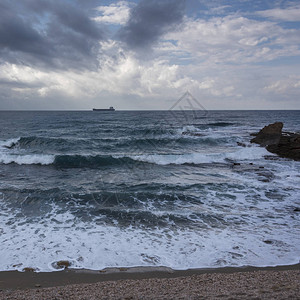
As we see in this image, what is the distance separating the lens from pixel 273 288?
12.8ft

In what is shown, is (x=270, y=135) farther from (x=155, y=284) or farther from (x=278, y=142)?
(x=155, y=284)

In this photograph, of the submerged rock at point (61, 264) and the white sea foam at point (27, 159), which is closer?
the submerged rock at point (61, 264)

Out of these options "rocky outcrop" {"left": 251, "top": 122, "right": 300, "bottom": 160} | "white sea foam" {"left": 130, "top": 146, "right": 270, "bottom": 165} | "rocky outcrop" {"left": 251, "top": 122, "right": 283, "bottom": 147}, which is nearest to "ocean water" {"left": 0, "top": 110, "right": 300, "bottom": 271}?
"white sea foam" {"left": 130, "top": 146, "right": 270, "bottom": 165}

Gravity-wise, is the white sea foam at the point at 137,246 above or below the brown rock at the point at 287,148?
below

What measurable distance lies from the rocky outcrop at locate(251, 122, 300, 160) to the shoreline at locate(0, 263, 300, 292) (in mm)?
15237

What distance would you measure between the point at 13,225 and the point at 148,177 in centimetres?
759

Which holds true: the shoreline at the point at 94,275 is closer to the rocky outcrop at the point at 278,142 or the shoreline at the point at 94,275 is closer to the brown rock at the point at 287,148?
the brown rock at the point at 287,148

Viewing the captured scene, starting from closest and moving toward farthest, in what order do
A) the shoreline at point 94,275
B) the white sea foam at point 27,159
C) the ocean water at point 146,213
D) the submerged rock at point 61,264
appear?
the shoreline at point 94,275 < the submerged rock at point 61,264 < the ocean water at point 146,213 < the white sea foam at point 27,159

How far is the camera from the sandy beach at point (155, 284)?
382 cm

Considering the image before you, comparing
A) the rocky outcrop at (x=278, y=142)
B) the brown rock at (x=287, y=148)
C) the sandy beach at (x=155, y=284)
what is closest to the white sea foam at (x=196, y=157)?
the brown rock at (x=287, y=148)

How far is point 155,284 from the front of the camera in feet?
14.3

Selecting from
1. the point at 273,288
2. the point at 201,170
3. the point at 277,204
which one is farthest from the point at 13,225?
the point at 201,170

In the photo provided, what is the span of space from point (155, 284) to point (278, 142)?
20.9 m

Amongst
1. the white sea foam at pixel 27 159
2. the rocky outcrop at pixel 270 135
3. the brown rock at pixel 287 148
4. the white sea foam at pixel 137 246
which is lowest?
the white sea foam at pixel 137 246
